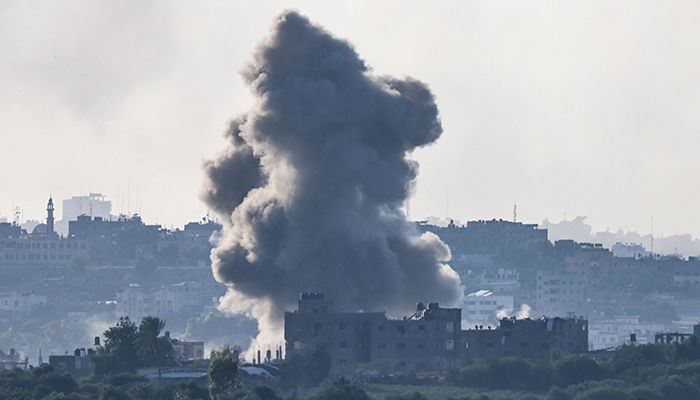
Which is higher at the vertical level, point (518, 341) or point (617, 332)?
point (617, 332)

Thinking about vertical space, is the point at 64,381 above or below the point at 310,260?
below

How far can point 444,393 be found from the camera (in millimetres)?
100625

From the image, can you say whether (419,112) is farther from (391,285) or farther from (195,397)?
(195,397)

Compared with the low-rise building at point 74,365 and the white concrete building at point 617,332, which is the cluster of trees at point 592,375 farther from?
the white concrete building at point 617,332

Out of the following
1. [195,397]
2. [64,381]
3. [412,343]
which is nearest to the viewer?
[195,397]

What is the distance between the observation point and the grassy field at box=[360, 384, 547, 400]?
99.2 metres

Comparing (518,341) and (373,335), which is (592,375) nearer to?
(518,341)

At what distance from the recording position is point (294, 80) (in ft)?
381

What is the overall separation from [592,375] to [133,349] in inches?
1095

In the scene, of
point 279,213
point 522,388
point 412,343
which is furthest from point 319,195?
point 522,388

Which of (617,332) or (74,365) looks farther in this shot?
(617,332)

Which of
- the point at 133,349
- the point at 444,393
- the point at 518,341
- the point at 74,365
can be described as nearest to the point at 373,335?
the point at 518,341

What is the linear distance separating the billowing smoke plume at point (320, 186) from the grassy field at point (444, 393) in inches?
420

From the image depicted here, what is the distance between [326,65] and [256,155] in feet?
24.8
